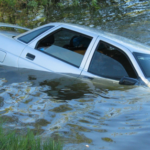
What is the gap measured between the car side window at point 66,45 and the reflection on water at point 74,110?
34cm

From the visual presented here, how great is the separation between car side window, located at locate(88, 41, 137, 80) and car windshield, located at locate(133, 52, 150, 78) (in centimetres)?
16

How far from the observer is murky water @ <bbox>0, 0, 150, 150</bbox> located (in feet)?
9.39

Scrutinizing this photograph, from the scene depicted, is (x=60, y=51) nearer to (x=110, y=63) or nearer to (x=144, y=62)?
(x=110, y=63)

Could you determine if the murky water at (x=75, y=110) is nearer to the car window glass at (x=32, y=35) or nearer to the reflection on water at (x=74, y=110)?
the reflection on water at (x=74, y=110)

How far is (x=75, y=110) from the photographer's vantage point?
367 cm

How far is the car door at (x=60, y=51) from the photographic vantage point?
4660 mm

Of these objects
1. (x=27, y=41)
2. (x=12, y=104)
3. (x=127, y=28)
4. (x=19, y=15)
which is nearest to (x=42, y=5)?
(x=19, y=15)

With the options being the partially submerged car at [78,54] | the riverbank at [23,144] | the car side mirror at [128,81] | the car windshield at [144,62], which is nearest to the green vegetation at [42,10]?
the partially submerged car at [78,54]

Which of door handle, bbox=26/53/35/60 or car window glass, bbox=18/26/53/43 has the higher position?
car window glass, bbox=18/26/53/43

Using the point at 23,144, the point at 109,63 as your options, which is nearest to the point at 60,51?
the point at 109,63

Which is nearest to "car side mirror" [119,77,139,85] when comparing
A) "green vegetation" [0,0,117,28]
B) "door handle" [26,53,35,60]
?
"door handle" [26,53,35,60]

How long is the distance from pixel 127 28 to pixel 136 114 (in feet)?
32.6

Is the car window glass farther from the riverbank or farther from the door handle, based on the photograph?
the riverbank

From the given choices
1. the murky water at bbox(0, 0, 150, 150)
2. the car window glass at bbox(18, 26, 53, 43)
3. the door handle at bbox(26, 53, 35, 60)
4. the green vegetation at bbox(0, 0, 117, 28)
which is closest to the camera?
the murky water at bbox(0, 0, 150, 150)
